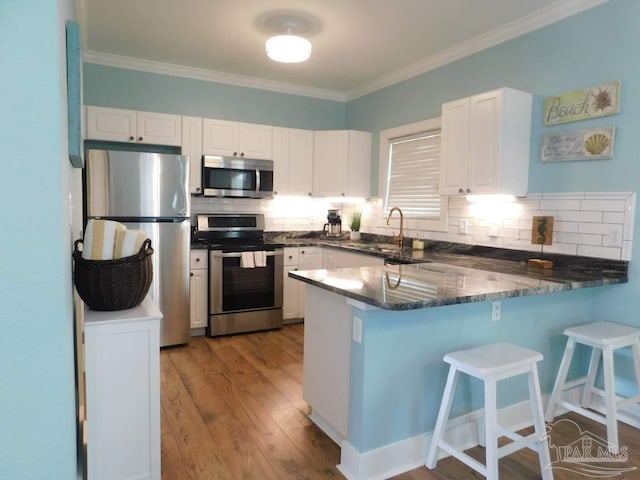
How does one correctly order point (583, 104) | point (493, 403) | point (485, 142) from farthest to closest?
point (485, 142)
point (583, 104)
point (493, 403)

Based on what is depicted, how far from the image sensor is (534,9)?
3041 mm

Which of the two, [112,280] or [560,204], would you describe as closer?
[112,280]

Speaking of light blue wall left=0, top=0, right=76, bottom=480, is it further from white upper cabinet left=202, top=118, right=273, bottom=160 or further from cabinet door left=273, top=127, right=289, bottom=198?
cabinet door left=273, top=127, right=289, bottom=198

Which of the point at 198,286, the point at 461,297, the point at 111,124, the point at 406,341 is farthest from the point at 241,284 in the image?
the point at 461,297

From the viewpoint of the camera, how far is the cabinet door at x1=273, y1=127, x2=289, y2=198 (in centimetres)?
475

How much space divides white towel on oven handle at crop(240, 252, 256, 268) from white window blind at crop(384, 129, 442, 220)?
5.29ft

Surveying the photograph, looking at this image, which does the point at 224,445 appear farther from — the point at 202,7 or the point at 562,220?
the point at 202,7

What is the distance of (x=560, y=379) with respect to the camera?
8.29ft

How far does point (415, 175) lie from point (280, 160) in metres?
1.49

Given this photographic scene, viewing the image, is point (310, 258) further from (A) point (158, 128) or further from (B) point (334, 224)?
(A) point (158, 128)

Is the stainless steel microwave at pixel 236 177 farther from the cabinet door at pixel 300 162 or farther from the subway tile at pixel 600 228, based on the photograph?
the subway tile at pixel 600 228

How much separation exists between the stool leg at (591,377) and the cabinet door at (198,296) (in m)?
3.19

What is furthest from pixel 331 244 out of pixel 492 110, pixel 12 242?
pixel 12 242

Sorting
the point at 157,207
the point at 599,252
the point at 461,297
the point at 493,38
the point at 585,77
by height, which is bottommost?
the point at 461,297
